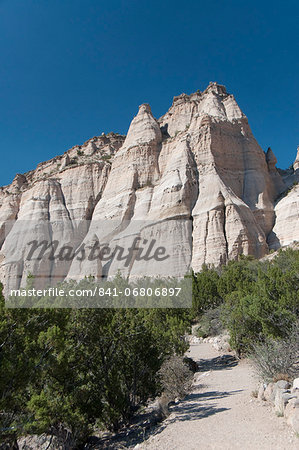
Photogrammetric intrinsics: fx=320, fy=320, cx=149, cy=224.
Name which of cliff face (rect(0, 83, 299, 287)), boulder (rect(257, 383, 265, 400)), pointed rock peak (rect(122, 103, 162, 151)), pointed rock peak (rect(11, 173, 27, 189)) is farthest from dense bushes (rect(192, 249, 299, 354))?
pointed rock peak (rect(11, 173, 27, 189))

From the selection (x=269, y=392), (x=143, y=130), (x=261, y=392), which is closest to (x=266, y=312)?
(x=261, y=392)

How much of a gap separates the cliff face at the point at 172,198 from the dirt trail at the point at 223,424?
85.9ft

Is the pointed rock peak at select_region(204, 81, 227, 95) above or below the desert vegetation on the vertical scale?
above

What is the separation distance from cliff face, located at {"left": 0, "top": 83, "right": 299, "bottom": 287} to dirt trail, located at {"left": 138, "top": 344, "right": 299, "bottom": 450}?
26170 mm

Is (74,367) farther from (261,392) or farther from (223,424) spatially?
(261,392)

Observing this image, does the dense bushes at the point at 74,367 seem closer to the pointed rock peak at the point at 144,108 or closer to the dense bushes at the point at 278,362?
the dense bushes at the point at 278,362

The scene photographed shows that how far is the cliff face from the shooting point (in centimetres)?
3884

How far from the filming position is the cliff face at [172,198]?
3884 centimetres

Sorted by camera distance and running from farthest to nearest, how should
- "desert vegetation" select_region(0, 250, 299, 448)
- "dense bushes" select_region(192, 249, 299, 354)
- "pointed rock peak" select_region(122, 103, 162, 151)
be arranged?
"pointed rock peak" select_region(122, 103, 162, 151) < "dense bushes" select_region(192, 249, 299, 354) < "desert vegetation" select_region(0, 250, 299, 448)

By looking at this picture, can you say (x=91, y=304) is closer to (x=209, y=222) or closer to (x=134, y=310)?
(x=134, y=310)

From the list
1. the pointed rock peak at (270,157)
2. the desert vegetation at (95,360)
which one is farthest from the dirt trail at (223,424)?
the pointed rock peak at (270,157)

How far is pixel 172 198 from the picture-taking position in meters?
42.2

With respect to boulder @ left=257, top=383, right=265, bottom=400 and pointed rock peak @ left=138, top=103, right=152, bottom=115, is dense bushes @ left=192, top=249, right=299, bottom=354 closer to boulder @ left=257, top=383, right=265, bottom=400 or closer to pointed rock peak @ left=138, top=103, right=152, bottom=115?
boulder @ left=257, top=383, right=265, bottom=400

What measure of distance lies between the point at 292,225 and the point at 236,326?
93.8ft
